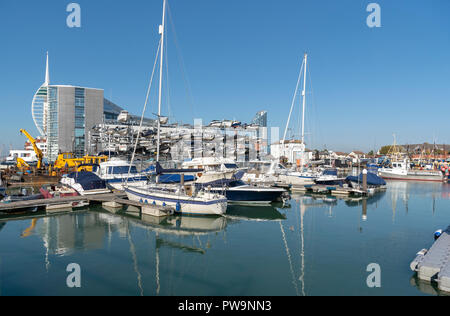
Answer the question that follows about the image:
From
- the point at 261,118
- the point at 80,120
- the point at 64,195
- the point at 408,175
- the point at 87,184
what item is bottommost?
the point at 64,195

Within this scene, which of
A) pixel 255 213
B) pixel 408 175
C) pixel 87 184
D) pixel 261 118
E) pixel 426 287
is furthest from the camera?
pixel 261 118

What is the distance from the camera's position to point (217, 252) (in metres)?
13.9

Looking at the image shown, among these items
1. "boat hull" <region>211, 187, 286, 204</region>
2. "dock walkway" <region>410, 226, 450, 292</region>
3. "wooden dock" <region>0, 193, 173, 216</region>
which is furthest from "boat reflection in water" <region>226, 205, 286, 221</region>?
"dock walkway" <region>410, 226, 450, 292</region>

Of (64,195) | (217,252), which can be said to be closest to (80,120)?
(64,195)

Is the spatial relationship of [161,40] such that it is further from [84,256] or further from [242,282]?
[242,282]

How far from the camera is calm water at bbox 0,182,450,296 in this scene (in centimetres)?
1023

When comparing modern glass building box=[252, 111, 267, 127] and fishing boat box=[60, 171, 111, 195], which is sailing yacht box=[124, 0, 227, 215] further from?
modern glass building box=[252, 111, 267, 127]

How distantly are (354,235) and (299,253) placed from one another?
5.37 metres

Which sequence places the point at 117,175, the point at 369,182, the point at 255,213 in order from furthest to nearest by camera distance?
the point at 369,182, the point at 117,175, the point at 255,213

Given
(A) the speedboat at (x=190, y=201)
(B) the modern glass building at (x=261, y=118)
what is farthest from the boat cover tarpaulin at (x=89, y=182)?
(B) the modern glass building at (x=261, y=118)

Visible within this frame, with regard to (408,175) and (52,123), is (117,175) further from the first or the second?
(52,123)

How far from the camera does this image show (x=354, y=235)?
17203mm
